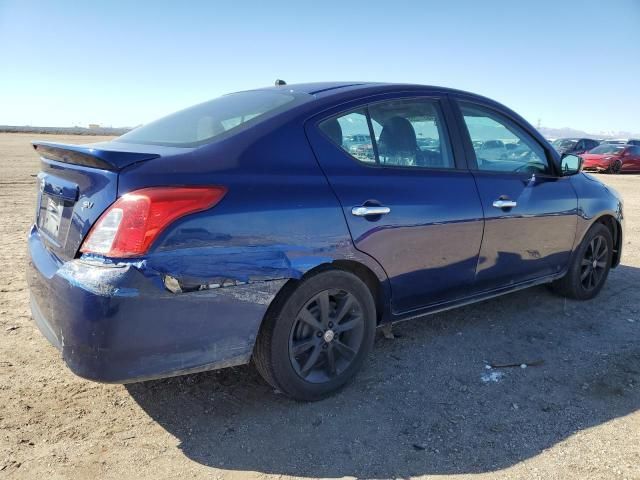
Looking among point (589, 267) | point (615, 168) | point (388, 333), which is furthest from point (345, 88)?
point (615, 168)

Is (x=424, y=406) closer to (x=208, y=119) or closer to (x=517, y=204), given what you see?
(x=517, y=204)

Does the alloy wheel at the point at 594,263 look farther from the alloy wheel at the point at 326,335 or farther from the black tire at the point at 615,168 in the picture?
the black tire at the point at 615,168

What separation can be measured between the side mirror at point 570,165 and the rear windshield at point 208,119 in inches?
95.7

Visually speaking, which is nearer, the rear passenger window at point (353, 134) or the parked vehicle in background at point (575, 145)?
the rear passenger window at point (353, 134)

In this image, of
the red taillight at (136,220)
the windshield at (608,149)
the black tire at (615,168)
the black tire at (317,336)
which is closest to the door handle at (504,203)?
the black tire at (317,336)

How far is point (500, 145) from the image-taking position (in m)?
3.85

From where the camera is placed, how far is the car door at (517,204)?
11.7ft

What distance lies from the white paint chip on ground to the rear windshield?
6.74 ft

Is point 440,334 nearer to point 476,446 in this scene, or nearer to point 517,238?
point 517,238

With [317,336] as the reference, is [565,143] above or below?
above

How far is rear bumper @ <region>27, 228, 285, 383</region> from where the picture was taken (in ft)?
7.14

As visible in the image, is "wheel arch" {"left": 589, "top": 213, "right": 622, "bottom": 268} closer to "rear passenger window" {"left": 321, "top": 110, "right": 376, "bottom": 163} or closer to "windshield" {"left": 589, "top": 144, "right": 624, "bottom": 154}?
"rear passenger window" {"left": 321, "top": 110, "right": 376, "bottom": 163}

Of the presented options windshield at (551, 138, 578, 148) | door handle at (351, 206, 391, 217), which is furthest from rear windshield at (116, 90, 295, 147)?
windshield at (551, 138, 578, 148)

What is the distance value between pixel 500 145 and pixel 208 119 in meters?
2.15
